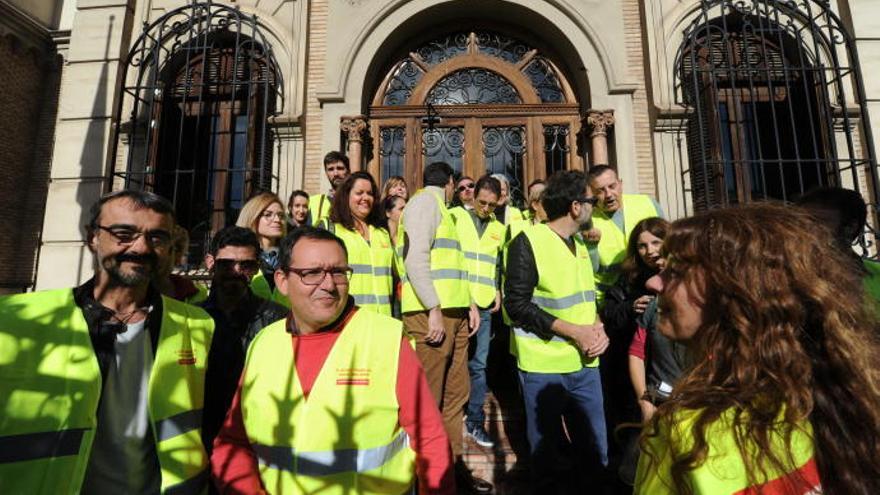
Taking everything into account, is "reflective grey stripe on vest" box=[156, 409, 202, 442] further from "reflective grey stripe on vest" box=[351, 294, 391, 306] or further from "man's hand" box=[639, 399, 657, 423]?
"man's hand" box=[639, 399, 657, 423]

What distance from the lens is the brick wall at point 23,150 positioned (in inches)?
332

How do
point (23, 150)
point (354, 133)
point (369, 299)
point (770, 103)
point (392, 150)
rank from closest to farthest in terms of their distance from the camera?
point (369, 299)
point (354, 133)
point (770, 103)
point (392, 150)
point (23, 150)

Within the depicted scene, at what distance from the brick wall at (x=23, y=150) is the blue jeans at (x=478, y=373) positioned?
842 cm

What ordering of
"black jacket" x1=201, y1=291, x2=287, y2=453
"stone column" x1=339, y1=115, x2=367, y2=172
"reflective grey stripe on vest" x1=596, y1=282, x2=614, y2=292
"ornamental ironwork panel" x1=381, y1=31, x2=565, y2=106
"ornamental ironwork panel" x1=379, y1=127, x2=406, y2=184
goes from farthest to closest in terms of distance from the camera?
"ornamental ironwork panel" x1=381, y1=31, x2=565, y2=106, "ornamental ironwork panel" x1=379, y1=127, x2=406, y2=184, "stone column" x1=339, y1=115, x2=367, y2=172, "reflective grey stripe on vest" x1=596, y1=282, x2=614, y2=292, "black jacket" x1=201, y1=291, x2=287, y2=453

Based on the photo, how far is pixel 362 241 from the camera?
11.8 feet

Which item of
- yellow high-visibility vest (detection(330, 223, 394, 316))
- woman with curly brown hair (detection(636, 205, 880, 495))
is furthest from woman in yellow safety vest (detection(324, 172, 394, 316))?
woman with curly brown hair (detection(636, 205, 880, 495))

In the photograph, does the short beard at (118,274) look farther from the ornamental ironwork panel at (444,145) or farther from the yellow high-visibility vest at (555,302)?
the ornamental ironwork panel at (444,145)

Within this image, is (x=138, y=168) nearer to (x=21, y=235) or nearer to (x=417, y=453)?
(x=21, y=235)

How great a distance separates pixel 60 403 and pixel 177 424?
1.26 feet

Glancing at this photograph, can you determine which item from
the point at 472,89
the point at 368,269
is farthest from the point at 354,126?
the point at 368,269

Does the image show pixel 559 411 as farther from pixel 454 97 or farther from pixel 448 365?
pixel 454 97

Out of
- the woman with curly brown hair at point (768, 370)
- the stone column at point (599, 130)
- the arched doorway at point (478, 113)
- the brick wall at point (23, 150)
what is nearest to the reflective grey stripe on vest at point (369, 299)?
the woman with curly brown hair at point (768, 370)

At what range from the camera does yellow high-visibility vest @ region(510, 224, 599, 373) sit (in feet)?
9.77

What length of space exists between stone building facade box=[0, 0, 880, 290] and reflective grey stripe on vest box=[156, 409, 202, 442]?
5414mm
